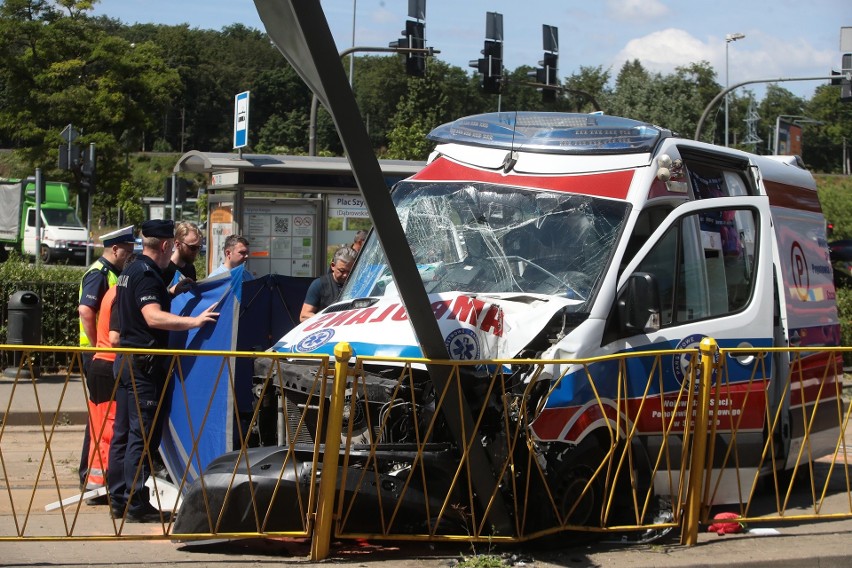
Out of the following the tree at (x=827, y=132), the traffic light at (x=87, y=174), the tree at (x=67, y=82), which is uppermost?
the tree at (x=827, y=132)

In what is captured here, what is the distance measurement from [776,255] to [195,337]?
424cm

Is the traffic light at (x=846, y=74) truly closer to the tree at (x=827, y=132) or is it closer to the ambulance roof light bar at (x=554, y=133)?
the ambulance roof light bar at (x=554, y=133)

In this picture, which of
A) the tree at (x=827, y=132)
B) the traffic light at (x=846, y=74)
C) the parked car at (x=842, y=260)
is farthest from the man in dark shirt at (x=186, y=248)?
the tree at (x=827, y=132)

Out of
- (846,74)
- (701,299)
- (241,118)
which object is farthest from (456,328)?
(846,74)

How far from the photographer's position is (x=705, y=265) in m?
7.17

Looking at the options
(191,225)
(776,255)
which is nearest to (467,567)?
(776,255)

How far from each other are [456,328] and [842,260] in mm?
15487

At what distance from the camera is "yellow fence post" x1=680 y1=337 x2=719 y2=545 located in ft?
20.0

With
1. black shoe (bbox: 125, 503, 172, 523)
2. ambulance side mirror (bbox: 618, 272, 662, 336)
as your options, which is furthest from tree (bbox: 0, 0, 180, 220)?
ambulance side mirror (bbox: 618, 272, 662, 336)

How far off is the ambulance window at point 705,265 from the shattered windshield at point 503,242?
0.40 meters

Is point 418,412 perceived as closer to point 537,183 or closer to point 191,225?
point 537,183

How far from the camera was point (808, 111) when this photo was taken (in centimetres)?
10644

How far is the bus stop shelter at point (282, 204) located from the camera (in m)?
15.6

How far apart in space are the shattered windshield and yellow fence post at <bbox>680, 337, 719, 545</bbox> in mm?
802
